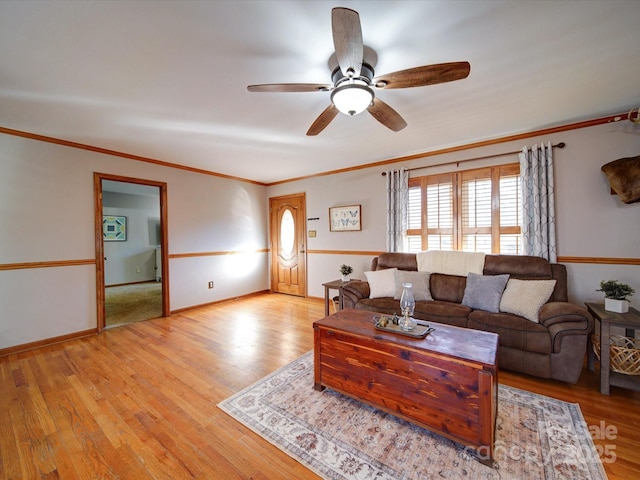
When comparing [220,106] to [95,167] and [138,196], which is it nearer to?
[95,167]

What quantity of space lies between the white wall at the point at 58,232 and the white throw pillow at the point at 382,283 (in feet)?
10.2

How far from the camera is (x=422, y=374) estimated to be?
1.63 meters

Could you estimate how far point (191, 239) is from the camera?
455cm

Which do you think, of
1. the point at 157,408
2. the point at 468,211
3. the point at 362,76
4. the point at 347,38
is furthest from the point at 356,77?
the point at 157,408

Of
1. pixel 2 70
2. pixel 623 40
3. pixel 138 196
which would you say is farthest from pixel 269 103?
pixel 138 196

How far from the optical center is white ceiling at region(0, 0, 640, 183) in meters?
1.43

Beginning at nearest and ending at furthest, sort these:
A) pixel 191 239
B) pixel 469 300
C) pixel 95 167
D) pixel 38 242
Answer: pixel 469 300, pixel 38 242, pixel 95 167, pixel 191 239

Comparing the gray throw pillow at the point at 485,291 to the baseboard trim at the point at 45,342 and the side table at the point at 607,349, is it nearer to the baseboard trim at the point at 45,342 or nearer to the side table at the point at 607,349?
the side table at the point at 607,349

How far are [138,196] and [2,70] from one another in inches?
234

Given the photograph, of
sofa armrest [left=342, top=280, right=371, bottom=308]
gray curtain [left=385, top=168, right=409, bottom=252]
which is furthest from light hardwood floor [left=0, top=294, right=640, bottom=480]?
gray curtain [left=385, top=168, right=409, bottom=252]

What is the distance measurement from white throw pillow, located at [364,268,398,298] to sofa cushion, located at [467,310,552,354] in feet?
3.08

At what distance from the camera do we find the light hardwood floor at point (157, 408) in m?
1.46

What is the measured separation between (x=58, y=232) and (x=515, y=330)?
515 centimetres

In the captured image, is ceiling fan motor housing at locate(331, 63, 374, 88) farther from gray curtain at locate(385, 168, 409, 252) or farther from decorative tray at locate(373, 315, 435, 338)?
gray curtain at locate(385, 168, 409, 252)
